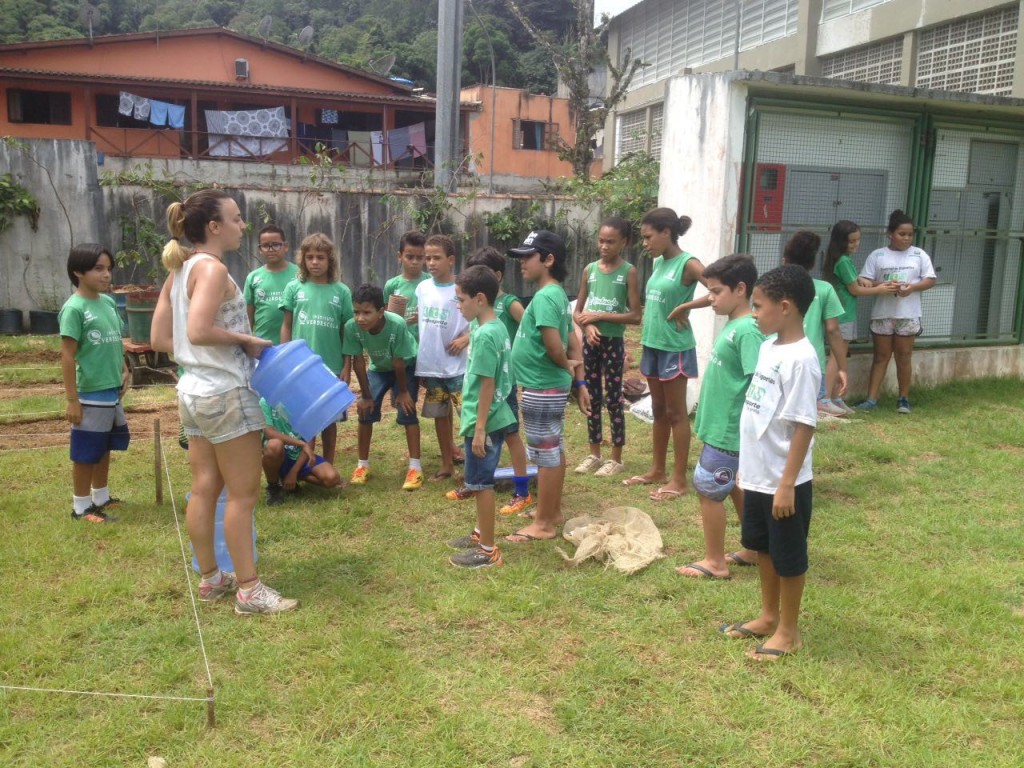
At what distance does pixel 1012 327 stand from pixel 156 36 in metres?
25.3

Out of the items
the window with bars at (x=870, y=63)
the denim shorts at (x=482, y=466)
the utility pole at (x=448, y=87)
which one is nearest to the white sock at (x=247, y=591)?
the denim shorts at (x=482, y=466)

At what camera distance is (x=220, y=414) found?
3.64m

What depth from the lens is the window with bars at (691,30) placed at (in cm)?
1711

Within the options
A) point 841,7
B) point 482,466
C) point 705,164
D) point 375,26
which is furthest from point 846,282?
point 375,26

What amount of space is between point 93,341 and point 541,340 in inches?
100

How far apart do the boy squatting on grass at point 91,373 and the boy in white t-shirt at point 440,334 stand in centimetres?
183

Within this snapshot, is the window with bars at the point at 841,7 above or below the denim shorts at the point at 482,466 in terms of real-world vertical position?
above

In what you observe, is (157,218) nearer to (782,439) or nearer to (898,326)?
(898,326)

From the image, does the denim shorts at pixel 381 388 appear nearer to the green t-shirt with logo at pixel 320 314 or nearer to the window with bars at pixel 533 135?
the green t-shirt with logo at pixel 320 314

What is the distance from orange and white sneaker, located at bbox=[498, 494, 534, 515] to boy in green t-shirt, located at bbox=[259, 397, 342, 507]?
1075mm

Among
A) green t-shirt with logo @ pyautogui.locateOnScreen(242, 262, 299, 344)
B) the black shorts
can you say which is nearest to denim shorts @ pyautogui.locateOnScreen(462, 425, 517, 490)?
the black shorts

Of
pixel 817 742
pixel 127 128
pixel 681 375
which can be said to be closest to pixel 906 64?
pixel 681 375

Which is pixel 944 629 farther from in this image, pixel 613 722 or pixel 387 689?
pixel 387 689

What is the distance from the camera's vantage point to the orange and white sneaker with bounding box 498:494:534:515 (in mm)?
5316
